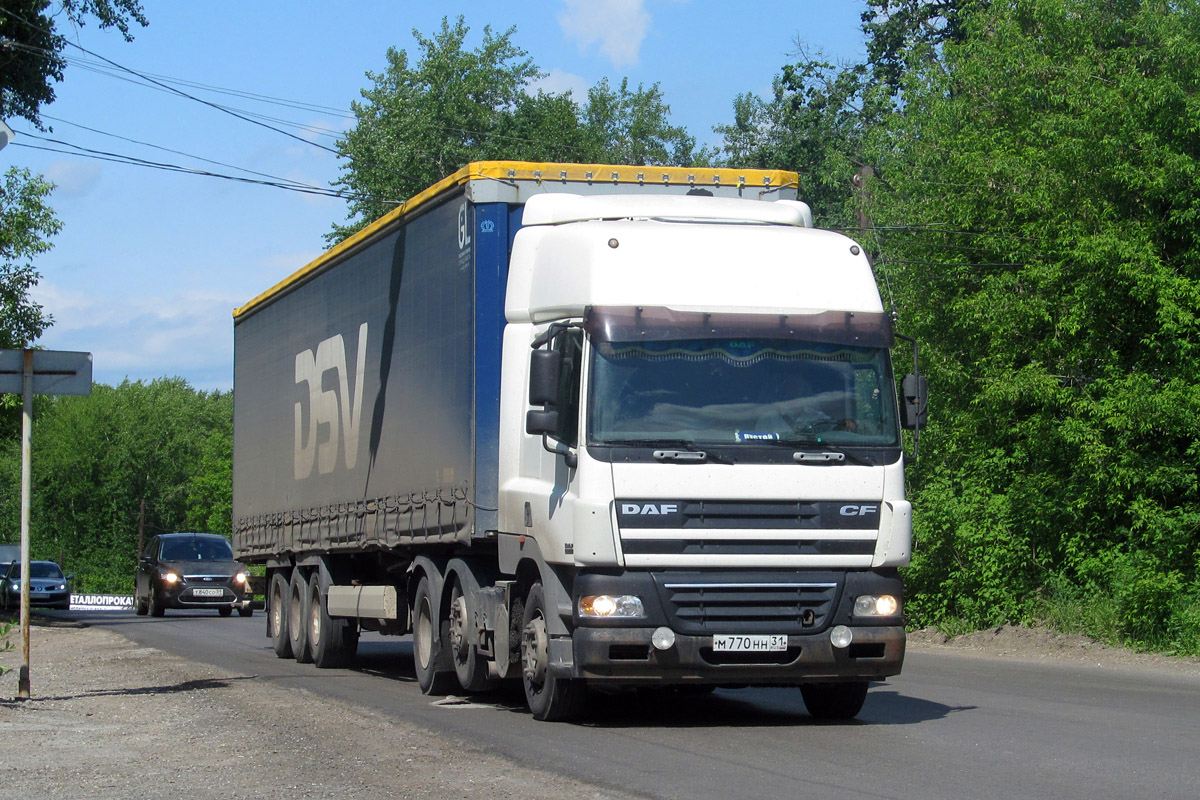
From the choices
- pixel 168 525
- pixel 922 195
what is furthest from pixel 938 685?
pixel 168 525

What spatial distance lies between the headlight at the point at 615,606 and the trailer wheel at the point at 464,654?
2.32m

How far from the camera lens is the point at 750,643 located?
982 cm

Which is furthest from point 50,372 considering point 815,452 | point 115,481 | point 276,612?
point 115,481

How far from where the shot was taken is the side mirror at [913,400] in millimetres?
10711

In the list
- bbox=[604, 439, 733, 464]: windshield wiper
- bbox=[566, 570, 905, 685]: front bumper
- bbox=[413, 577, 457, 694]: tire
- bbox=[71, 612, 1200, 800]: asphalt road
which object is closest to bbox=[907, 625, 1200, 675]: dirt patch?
bbox=[71, 612, 1200, 800]: asphalt road

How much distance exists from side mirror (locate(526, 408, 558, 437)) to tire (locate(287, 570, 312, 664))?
26.6 ft

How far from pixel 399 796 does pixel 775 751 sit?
103 inches

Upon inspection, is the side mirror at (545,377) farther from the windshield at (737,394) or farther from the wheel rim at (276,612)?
the wheel rim at (276,612)

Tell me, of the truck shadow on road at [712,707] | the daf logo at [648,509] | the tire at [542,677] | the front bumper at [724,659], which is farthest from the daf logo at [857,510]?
the tire at [542,677]

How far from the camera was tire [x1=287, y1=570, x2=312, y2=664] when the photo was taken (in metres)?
17.4

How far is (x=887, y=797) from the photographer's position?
7449mm

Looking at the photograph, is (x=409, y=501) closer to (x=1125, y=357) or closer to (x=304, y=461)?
(x=304, y=461)

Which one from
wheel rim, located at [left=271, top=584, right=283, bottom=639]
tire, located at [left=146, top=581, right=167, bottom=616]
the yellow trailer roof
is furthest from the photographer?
tire, located at [left=146, top=581, right=167, bottom=616]

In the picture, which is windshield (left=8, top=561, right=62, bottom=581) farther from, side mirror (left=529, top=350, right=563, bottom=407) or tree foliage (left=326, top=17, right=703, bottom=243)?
side mirror (left=529, top=350, right=563, bottom=407)
